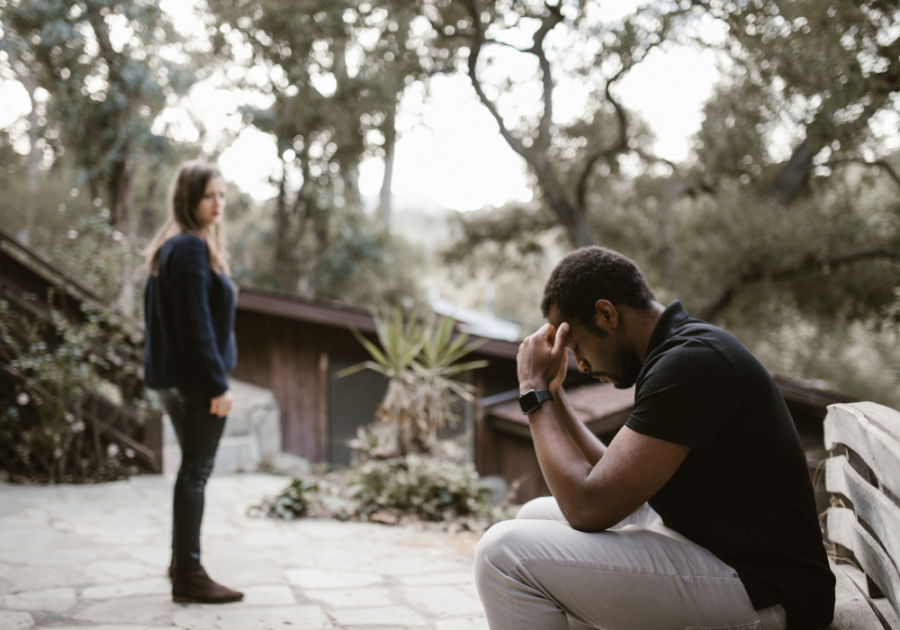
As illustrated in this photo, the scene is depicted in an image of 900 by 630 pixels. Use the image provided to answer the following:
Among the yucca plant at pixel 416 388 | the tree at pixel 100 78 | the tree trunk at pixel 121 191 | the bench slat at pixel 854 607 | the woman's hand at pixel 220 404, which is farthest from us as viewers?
the tree trunk at pixel 121 191

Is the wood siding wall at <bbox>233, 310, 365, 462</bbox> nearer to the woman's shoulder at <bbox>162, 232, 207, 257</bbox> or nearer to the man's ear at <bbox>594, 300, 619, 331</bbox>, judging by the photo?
the woman's shoulder at <bbox>162, 232, 207, 257</bbox>

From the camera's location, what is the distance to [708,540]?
156 centimetres

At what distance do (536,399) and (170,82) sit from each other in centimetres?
1179

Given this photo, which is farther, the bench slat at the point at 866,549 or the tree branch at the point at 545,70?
the tree branch at the point at 545,70

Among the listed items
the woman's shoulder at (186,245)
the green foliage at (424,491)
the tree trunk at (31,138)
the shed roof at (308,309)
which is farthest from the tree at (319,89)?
the woman's shoulder at (186,245)

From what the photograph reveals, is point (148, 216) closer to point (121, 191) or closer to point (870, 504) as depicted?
point (121, 191)

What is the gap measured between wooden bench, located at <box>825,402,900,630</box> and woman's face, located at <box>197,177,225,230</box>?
8.12 feet

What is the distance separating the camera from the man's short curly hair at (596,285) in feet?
5.99

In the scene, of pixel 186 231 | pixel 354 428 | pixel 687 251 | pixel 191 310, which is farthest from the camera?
pixel 687 251

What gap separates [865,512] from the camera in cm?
155

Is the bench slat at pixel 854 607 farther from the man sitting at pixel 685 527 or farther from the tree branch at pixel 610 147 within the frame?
the tree branch at pixel 610 147

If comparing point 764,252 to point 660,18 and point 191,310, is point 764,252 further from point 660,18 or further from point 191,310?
point 191,310

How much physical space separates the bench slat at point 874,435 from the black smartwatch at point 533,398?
2.48ft

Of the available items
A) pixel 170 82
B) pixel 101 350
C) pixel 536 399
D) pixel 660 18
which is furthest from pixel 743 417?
pixel 170 82
